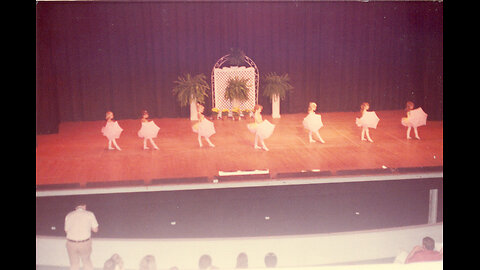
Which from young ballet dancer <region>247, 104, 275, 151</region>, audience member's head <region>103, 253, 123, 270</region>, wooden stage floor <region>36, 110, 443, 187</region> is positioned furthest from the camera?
young ballet dancer <region>247, 104, 275, 151</region>

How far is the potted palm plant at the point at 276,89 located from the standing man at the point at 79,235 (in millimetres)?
7382

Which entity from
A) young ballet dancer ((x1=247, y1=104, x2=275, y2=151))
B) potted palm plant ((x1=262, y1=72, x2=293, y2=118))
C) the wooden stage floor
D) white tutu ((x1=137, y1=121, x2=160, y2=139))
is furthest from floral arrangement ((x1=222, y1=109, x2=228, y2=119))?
white tutu ((x1=137, y1=121, x2=160, y2=139))

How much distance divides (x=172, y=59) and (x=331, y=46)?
394 cm

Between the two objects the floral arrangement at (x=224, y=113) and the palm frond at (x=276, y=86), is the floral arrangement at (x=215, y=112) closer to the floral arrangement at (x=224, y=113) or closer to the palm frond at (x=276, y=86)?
the floral arrangement at (x=224, y=113)

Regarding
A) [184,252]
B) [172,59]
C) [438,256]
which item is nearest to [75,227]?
[184,252]

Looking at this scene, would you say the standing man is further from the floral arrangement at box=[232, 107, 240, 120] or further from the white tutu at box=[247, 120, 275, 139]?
the floral arrangement at box=[232, 107, 240, 120]

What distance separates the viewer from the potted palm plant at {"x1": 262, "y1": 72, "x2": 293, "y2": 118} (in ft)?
44.9

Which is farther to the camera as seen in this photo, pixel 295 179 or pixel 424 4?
pixel 424 4

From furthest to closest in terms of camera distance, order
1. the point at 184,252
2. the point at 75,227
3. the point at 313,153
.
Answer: the point at 313,153 → the point at 184,252 → the point at 75,227

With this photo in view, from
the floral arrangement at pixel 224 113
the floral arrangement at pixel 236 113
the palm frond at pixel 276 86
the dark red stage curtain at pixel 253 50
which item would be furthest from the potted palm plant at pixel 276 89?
the floral arrangement at pixel 224 113

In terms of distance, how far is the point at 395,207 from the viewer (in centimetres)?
884

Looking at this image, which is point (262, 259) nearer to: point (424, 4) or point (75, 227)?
point (75, 227)

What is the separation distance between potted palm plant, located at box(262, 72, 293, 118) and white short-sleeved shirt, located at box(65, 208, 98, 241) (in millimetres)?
7418

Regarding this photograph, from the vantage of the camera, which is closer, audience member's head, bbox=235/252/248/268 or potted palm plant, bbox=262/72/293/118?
audience member's head, bbox=235/252/248/268
